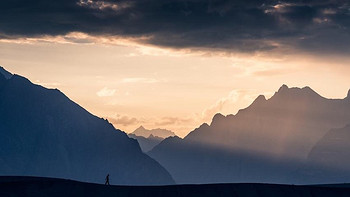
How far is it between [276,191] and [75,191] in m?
27.5

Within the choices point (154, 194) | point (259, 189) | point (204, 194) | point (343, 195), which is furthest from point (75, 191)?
point (343, 195)

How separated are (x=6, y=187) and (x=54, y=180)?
273 inches

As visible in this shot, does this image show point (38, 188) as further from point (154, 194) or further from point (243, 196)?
point (243, 196)

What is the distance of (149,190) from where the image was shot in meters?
88.5

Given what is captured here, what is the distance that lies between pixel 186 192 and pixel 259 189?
10.6 meters

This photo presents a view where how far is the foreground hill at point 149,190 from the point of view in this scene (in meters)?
86.1

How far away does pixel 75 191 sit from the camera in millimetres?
86875

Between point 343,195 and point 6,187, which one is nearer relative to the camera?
point 6,187

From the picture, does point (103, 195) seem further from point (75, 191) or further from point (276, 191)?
point (276, 191)

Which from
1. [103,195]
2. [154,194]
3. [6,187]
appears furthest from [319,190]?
[6,187]

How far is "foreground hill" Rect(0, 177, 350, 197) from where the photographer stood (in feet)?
282

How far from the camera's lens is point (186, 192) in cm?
8806

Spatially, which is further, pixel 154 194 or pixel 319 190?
pixel 319 190

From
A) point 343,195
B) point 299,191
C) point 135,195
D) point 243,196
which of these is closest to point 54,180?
point 135,195
